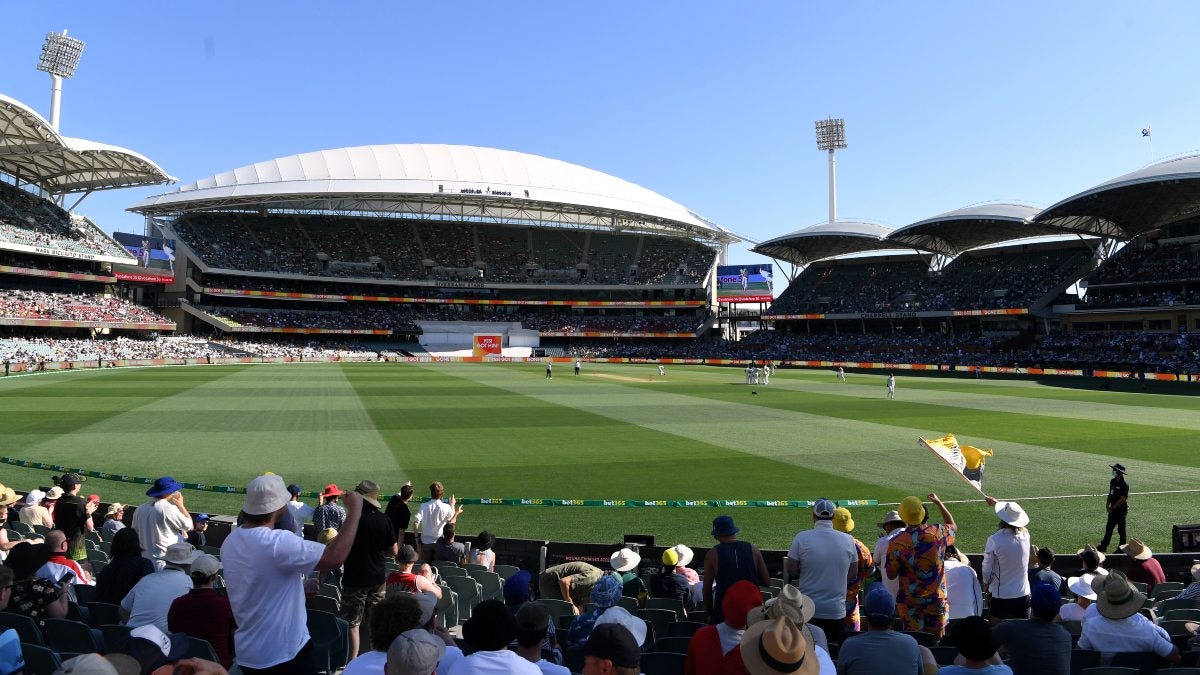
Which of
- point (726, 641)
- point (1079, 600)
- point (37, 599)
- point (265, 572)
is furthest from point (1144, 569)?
point (37, 599)

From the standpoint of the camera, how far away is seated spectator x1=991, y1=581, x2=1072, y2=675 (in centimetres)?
486

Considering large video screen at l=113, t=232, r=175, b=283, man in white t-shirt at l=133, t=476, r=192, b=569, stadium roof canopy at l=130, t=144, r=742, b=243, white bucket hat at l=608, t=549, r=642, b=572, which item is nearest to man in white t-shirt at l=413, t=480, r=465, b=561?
man in white t-shirt at l=133, t=476, r=192, b=569

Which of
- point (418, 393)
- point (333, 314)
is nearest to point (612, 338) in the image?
point (333, 314)

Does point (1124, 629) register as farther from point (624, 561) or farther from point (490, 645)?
point (490, 645)

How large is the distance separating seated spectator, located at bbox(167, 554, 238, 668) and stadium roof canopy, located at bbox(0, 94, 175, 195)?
72385 mm

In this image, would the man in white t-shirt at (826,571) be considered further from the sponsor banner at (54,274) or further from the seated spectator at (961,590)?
the sponsor banner at (54,274)

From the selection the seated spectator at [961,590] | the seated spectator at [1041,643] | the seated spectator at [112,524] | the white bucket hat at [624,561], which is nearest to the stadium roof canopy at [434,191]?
the seated spectator at [112,524]

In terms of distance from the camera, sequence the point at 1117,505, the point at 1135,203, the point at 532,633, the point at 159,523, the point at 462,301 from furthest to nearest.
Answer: the point at 462,301
the point at 1135,203
the point at 1117,505
the point at 159,523
the point at 532,633

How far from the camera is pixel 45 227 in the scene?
75.9 meters

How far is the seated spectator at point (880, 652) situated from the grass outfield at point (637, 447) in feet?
26.2

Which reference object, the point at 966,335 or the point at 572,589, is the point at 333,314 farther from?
the point at 572,589

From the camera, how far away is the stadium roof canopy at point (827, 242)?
281 feet

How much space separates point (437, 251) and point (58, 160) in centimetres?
4704

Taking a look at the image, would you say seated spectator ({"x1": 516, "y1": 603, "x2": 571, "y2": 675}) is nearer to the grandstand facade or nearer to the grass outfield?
the grass outfield
